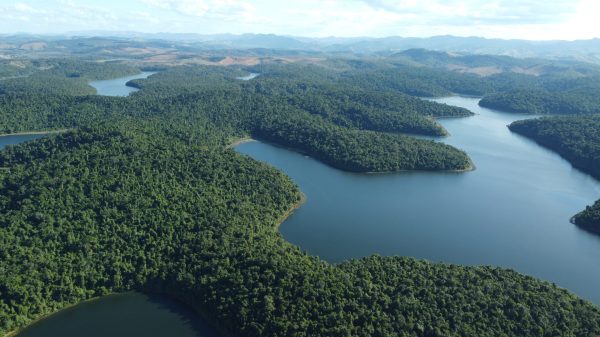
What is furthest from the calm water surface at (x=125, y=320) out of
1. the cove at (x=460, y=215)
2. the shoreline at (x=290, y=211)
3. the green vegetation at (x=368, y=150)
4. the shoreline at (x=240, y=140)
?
the shoreline at (x=240, y=140)

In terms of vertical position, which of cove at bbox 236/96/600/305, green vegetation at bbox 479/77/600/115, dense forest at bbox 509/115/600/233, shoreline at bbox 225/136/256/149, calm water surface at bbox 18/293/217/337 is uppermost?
green vegetation at bbox 479/77/600/115

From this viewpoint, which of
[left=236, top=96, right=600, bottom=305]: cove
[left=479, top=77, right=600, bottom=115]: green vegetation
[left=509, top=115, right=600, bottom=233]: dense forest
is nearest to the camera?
[left=236, top=96, right=600, bottom=305]: cove

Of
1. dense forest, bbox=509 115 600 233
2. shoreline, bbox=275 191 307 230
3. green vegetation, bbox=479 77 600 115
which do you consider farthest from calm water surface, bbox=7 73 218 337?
green vegetation, bbox=479 77 600 115

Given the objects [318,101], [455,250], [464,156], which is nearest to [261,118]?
[318,101]

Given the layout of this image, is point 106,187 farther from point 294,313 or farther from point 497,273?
point 497,273

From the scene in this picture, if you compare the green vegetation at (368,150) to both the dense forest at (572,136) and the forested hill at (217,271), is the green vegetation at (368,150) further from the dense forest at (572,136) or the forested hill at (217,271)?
the forested hill at (217,271)

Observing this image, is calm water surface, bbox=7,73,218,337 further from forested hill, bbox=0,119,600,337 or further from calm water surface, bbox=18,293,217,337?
forested hill, bbox=0,119,600,337

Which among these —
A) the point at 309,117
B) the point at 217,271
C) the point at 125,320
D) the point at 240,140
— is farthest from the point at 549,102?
the point at 125,320
